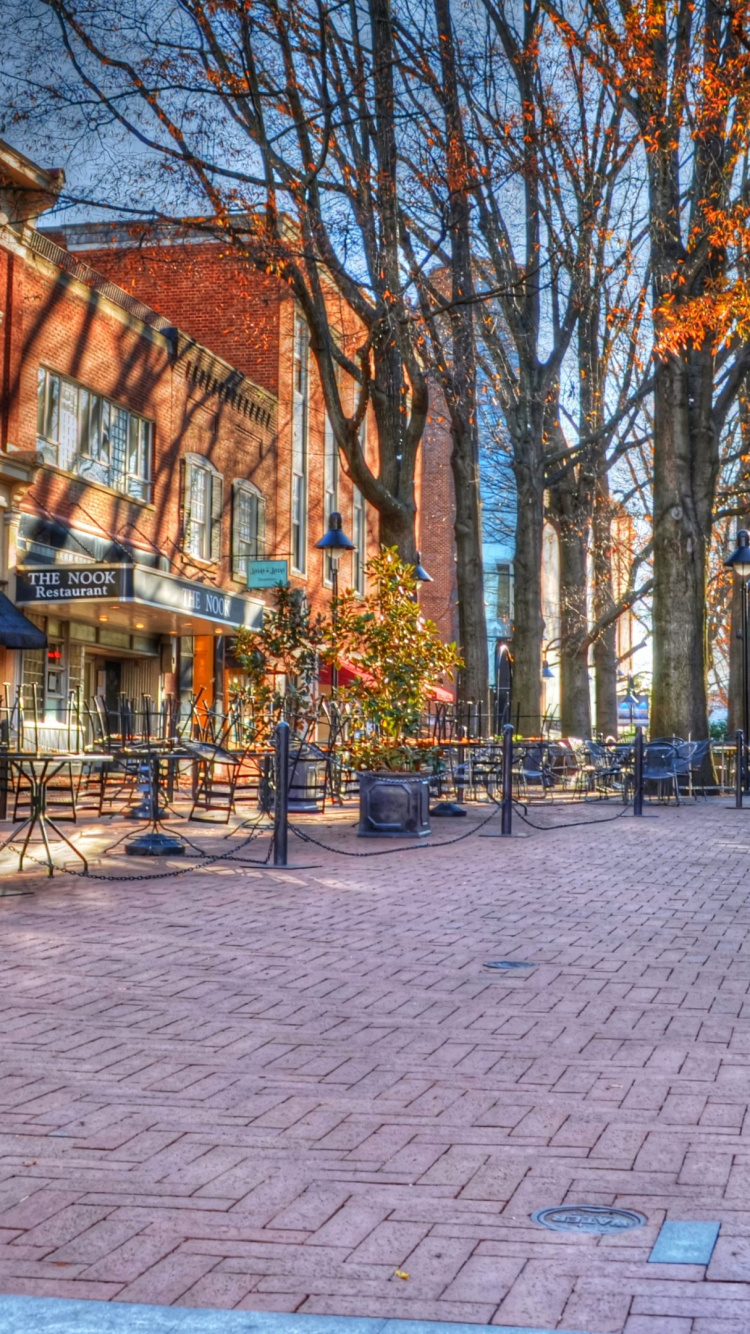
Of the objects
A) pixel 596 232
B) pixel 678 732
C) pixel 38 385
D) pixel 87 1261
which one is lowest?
pixel 87 1261

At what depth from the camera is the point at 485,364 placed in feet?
78.6

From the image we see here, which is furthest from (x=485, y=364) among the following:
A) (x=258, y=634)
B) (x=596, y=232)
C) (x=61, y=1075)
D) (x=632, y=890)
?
(x=61, y=1075)

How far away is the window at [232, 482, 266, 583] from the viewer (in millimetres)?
32250

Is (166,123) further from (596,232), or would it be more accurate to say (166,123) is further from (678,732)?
(678,732)

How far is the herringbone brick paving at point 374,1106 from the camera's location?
3.44 m

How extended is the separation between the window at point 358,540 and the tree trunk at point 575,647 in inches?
363

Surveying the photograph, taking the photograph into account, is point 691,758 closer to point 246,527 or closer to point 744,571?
point 744,571

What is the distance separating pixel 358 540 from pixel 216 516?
1144cm

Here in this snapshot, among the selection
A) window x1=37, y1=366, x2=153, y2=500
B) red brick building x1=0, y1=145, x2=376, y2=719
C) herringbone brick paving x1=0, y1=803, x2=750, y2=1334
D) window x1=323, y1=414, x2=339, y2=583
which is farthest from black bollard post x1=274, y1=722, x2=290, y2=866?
window x1=323, y1=414, x2=339, y2=583

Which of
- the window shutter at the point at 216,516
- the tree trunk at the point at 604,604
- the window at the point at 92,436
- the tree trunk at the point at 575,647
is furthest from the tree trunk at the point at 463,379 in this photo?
the window shutter at the point at 216,516

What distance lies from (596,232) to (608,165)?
1192 millimetres

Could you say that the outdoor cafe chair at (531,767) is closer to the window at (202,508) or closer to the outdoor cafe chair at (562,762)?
the outdoor cafe chair at (562,762)

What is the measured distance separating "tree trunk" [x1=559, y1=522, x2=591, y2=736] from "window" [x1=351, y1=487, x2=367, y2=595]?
9209 millimetres

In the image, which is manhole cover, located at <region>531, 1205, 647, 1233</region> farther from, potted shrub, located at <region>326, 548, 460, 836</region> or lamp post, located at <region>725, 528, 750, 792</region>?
lamp post, located at <region>725, 528, 750, 792</region>
